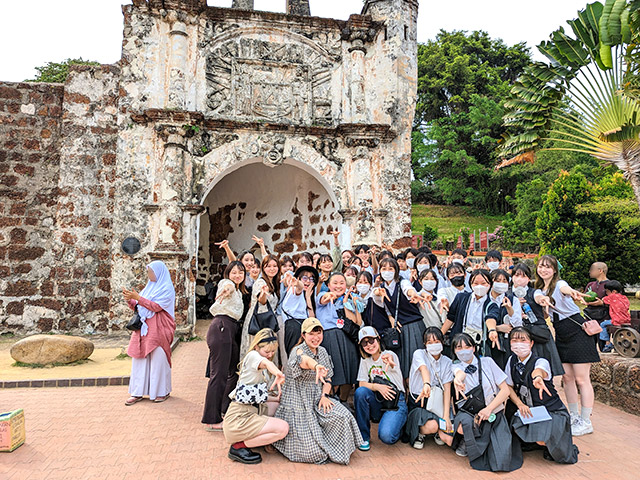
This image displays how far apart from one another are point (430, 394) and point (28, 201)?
8669 millimetres

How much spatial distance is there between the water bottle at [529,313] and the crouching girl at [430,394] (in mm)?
914

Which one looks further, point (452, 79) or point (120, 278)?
point (452, 79)

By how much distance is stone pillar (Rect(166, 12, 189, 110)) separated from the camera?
880 cm

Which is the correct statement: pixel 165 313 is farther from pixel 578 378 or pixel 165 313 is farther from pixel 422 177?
pixel 422 177

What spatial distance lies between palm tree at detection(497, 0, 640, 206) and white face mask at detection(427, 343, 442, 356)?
7.18m

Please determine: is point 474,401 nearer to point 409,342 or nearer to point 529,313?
point 409,342

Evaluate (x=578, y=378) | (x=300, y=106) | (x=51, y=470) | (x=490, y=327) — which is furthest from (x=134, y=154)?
(x=578, y=378)

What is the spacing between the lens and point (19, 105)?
890cm

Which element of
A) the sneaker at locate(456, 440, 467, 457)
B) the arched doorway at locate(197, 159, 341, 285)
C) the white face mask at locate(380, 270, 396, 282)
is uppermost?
the arched doorway at locate(197, 159, 341, 285)

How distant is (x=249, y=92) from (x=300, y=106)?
1124mm

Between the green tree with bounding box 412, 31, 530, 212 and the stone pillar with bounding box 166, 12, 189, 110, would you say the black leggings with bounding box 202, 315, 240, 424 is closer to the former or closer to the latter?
the stone pillar with bounding box 166, 12, 189, 110

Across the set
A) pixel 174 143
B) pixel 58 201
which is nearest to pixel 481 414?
pixel 174 143

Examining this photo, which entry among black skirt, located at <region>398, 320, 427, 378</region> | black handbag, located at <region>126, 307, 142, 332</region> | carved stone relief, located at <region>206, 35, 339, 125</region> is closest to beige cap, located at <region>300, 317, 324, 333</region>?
black skirt, located at <region>398, 320, 427, 378</region>

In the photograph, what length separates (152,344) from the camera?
5.16 metres
